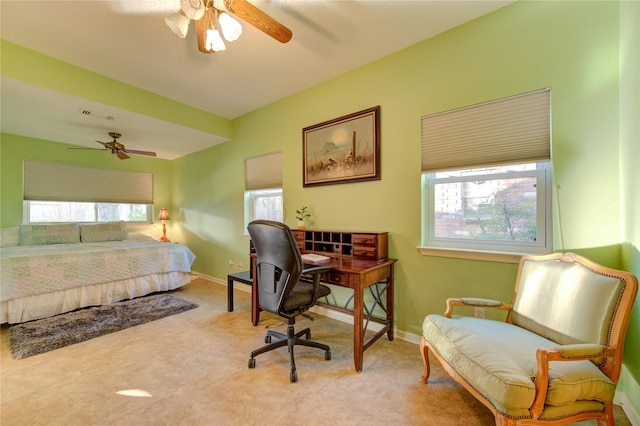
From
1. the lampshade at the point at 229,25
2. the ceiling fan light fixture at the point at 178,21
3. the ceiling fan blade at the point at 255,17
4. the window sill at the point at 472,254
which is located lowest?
the window sill at the point at 472,254

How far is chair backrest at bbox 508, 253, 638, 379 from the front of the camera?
117cm

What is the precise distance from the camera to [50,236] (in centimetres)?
378

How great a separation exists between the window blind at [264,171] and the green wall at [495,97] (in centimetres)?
16

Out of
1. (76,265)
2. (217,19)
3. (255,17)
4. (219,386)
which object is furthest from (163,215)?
(255,17)

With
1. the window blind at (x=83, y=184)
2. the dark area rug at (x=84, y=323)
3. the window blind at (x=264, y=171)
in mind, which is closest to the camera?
the dark area rug at (x=84, y=323)

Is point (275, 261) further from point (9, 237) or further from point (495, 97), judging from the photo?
point (9, 237)

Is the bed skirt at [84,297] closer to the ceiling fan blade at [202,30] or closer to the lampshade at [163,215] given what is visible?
the lampshade at [163,215]

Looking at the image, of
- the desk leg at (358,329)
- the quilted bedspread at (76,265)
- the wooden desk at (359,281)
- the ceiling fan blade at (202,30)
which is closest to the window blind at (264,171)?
the wooden desk at (359,281)

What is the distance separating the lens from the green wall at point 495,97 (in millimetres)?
1504

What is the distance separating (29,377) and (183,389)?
117 centimetres

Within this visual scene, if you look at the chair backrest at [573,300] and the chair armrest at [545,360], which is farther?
the chair backrest at [573,300]

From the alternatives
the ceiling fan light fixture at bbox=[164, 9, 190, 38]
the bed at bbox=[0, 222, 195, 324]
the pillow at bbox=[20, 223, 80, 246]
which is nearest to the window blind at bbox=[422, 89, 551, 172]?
the ceiling fan light fixture at bbox=[164, 9, 190, 38]

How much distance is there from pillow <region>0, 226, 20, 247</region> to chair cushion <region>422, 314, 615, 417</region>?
5.64 metres

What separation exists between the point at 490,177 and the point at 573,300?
0.99 metres
